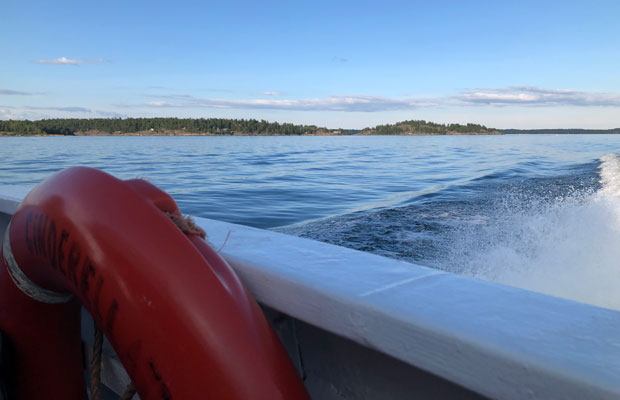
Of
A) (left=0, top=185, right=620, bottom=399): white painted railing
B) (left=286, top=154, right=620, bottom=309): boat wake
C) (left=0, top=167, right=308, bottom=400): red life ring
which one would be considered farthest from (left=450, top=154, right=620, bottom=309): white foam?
(left=0, top=167, right=308, bottom=400): red life ring

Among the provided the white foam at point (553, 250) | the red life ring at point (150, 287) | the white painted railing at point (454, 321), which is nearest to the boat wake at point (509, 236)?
the white foam at point (553, 250)

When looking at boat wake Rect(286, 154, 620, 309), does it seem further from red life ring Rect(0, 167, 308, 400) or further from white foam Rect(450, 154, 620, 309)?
red life ring Rect(0, 167, 308, 400)

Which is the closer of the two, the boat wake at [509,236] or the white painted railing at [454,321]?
the white painted railing at [454,321]

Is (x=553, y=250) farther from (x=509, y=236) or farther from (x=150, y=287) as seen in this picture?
(x=150, y=287)

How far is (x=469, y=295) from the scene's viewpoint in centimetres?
84

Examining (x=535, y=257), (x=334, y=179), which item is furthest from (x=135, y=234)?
(x=334, y=179)

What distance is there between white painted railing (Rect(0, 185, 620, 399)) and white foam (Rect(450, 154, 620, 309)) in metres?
2.47

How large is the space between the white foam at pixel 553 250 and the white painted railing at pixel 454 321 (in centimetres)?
247

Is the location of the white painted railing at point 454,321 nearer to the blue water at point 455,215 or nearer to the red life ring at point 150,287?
the red life ring at point 150,287

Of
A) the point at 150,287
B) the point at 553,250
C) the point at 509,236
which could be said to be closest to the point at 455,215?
the point at 509,236

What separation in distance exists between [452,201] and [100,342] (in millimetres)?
6045

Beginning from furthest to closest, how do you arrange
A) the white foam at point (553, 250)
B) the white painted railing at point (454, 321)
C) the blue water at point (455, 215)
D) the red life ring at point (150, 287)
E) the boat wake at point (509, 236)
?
the blue water at point (455, 215)
the boat wake at point (509, 236)
the white foam at point (553, 250)
the red life ring at point (150, 287)
the white painted railing at point (454, 321)

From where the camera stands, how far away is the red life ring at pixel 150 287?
2.51 feet

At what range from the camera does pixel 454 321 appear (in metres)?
0.71
